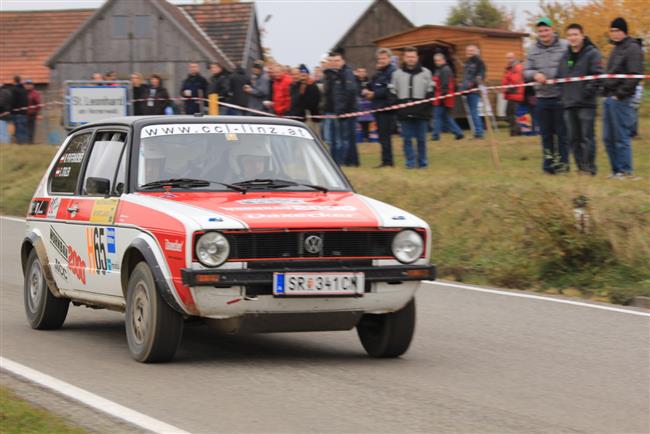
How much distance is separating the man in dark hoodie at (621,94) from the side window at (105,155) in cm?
733

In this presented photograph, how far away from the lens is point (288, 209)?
316 inches

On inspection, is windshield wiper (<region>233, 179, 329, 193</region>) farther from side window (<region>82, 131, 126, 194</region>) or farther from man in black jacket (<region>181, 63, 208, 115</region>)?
man in black jacket (<region>181, 63, 208, 115</region>)

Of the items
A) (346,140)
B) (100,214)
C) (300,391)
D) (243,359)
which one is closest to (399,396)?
(300,391)

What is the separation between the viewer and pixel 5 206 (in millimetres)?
25312

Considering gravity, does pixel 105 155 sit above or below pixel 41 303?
above

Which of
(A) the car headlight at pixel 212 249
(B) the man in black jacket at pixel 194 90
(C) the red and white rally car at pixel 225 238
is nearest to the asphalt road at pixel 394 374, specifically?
(C) the red and white rally car at pixel 225 238

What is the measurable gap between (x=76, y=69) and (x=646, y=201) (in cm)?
Result: 5051

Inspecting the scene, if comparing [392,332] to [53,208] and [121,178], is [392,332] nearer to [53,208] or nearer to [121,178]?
[121,178]

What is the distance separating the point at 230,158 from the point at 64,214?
1.62m

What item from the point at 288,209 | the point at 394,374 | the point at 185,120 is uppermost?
the point at 185,120

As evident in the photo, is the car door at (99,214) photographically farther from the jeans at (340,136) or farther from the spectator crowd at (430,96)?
the jeans at (340,136)

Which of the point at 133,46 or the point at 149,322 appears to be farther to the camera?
the point at 133,46

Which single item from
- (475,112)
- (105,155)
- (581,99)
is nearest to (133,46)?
(475,112)

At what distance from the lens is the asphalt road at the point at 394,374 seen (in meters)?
6.41
